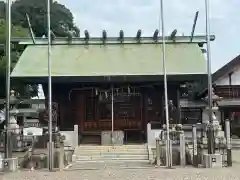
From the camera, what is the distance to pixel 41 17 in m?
56.9

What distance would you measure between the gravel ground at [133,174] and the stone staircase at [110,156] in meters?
2.44

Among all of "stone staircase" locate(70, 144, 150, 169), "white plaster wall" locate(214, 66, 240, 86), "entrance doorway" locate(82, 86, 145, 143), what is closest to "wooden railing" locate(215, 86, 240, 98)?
"white plaster wall" locate(214, 66, 240, 86)

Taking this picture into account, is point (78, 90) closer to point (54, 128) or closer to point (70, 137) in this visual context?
point (70, 137)

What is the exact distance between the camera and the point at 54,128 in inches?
877

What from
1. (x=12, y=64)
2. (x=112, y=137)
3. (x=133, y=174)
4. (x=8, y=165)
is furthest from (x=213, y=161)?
(x=12, y=64)

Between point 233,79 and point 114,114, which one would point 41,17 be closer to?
point 233,79

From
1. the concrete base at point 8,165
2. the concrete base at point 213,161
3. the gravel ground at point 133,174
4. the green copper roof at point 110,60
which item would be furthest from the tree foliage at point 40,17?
the concrete base at point 213,161

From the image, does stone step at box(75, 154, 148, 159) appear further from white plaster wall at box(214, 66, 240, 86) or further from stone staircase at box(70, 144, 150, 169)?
white plaster wall at box(214, 66, 240, 86)

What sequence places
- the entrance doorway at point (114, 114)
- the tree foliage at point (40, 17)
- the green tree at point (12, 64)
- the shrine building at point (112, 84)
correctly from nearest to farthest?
1. the shrine building at point (112, 84)
2. the entrance doorway at point (114, 114)
3. the green tree at point (12, 64)
4. the tree foliage at point (40, 17)

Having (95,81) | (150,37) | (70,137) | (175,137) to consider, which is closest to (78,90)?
(95,81)

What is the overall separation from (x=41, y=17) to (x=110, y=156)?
3707 cm

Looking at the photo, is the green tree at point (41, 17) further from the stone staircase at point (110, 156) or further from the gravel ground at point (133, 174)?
the gravel ground at point (133, 174)

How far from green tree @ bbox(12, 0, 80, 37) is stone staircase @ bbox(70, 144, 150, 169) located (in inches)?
1233

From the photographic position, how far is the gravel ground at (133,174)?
50.8 feet
